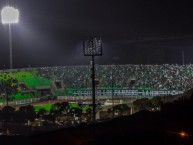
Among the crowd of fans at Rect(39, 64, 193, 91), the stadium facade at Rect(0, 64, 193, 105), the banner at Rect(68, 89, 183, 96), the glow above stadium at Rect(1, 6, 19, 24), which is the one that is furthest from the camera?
the crowd of fans at Rect(39, 64, 193, 91)

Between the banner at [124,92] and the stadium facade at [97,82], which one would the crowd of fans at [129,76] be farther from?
the banner at [124,92]

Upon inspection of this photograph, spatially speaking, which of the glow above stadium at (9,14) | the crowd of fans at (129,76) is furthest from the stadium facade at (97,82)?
the glow above stadium at (9,14)

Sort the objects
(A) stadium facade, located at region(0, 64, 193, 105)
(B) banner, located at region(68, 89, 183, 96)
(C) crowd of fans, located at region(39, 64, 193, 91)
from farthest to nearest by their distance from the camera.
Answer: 1. (C) crowd of fans, located at region(39, 64, 193, 91)
2. (A) stadium facade, located at region(0, 64, 193, 105)
3. (B) banner, located at region(68, 89, 183, 96)

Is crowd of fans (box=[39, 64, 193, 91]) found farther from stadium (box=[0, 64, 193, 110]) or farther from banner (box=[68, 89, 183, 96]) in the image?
banner (box=[68, 89, 183, 96])

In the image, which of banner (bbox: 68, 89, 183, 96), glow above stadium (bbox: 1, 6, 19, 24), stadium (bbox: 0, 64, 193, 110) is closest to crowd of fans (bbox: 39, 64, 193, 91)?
stadium (bbox: 0, 64, 193, 110)

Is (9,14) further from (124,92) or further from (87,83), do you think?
(87,83)

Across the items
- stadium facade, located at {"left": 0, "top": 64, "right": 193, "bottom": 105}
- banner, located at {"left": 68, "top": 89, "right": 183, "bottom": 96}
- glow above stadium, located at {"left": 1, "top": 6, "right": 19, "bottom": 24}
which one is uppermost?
glow above stadium, located at {"left": 1, "top": 6, "right": 19, "bottom": 24}

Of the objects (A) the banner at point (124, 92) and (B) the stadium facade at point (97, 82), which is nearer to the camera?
(A) the banner at point (124, 92)
